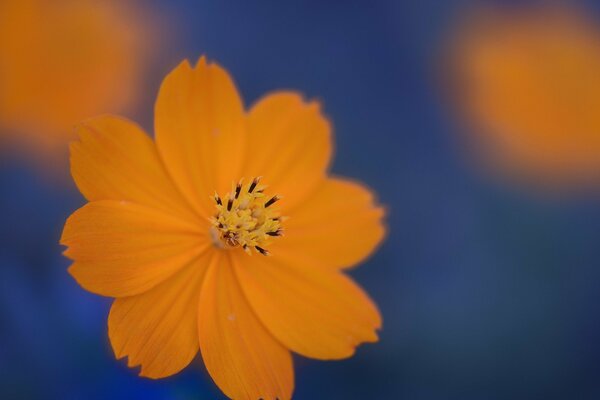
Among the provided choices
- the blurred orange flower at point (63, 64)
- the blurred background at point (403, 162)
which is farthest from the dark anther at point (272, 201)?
the blurred orange flower at point (63, 64)

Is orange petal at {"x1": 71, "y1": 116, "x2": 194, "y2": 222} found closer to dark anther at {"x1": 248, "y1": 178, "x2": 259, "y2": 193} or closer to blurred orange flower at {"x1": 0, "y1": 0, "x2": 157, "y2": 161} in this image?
dark anther at {"x1": 248, "y1": 178, "x2": 259, "y2": 193}

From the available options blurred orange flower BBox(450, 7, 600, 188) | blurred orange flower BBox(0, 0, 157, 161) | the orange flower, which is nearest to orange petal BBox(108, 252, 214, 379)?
the orange flower

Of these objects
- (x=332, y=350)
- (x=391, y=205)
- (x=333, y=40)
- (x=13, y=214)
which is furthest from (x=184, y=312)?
(x=333, y=40)

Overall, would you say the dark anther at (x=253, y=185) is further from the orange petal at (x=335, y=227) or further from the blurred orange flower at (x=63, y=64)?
the blurred orange flower at (x=63, y=64)

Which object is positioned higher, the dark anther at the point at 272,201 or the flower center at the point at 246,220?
the dark anther at the point at 272,201

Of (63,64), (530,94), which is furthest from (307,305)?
(530,94)

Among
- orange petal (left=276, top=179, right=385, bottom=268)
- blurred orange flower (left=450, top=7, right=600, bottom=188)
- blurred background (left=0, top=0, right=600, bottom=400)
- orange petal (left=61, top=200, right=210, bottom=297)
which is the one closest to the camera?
orange petal (left=61, top=200, right=210, bottom=297)
